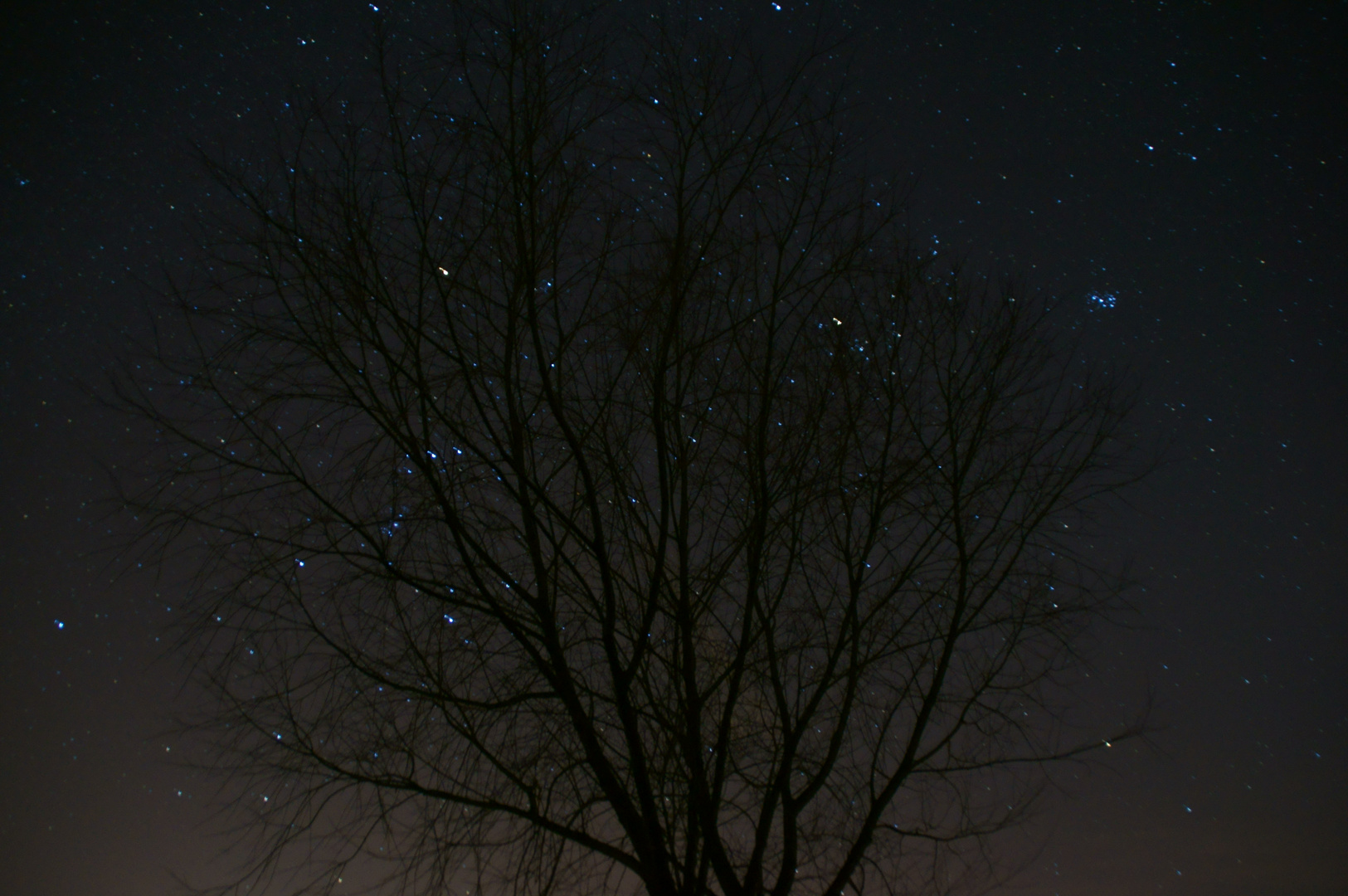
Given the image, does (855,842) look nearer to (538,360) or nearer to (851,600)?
(851,600)

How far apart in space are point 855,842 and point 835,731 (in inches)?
13.9

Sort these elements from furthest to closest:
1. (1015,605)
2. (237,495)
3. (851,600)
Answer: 1. (1015,605)
2. (851,600)
3. (237,495)

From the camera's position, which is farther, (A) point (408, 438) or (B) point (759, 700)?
(B) point (759, 700)

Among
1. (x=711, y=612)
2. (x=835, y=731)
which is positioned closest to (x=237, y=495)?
(x=711, y=612)

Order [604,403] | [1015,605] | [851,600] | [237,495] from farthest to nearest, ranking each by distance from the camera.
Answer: [1015,605] < [851,600] < [604,403] < [237,495]

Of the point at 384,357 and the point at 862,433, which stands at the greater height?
the point at 862,433

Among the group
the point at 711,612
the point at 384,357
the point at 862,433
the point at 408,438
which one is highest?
the point at 862,433

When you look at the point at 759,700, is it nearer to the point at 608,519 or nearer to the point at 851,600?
the point at 851,600

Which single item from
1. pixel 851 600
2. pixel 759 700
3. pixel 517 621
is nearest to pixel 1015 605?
pixel 851 600

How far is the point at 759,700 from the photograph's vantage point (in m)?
3.05

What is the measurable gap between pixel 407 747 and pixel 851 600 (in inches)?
58.0

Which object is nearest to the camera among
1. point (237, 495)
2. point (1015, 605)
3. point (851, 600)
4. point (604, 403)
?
point (237, 495)

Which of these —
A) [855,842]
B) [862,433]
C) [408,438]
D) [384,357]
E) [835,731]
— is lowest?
[855,842]

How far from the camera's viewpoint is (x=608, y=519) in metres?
2.89
